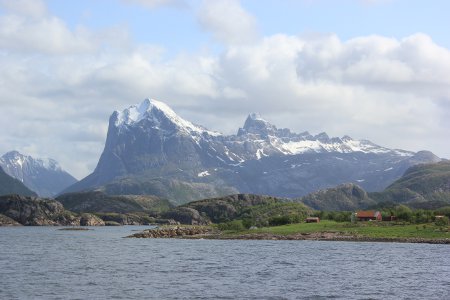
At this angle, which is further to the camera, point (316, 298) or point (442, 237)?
point (442, 237)

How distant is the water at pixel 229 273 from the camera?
7938 centimetres

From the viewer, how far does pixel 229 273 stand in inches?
4028

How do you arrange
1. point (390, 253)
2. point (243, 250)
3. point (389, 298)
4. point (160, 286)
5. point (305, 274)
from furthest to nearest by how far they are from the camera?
point (243, 250) → point (390, 253) → point (305, 274) → point (160, 286) → point (389, 298)

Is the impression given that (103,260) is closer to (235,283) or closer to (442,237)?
(235,283)

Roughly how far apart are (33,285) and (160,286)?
17861mm

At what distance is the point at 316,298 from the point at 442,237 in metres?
116

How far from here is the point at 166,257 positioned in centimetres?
13212

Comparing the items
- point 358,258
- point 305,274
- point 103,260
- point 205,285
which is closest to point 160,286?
point 205,285

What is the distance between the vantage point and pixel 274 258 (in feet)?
425

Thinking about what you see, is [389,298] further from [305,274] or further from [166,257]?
[166,257]

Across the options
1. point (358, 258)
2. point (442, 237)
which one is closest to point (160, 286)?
point (358, 258)

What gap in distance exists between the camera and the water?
7938cm

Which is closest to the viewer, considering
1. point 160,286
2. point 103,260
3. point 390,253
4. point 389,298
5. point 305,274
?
point 389,298

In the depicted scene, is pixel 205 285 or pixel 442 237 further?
pixel 442 237
